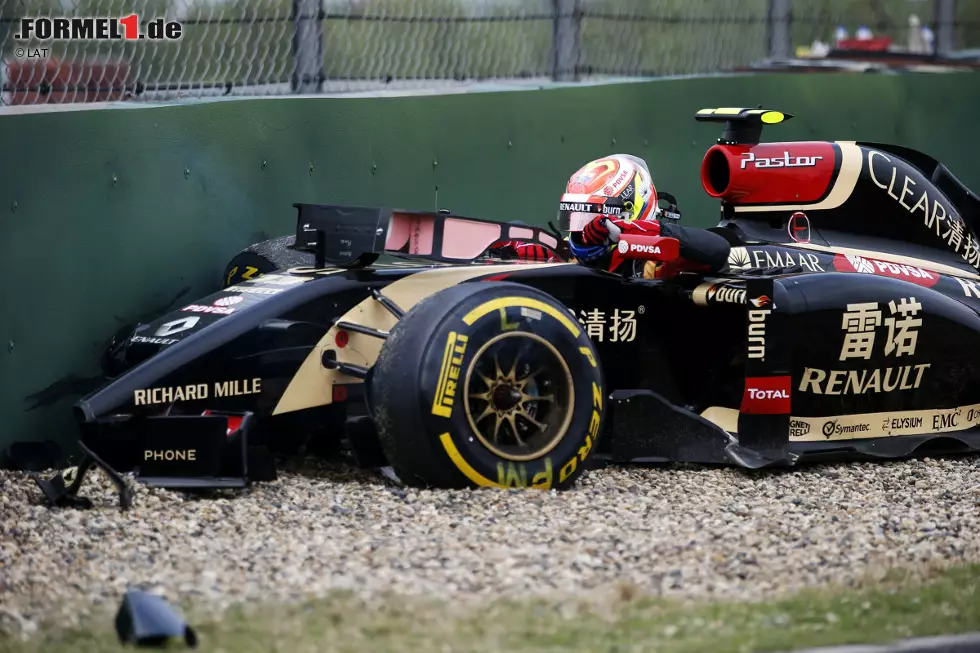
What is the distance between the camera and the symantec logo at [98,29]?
747 cm

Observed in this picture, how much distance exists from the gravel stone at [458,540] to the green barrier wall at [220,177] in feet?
2.84

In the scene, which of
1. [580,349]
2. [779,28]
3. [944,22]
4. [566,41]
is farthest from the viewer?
[944,22]

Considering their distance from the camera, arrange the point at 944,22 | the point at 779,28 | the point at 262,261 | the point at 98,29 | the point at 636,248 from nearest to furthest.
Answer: the point at 636,248 < the point at 262,261 < the point at 98,29 < the point at 779,28 < the point at 944,22

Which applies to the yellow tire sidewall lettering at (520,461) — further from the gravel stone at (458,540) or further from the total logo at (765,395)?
the total logo at (765,395)

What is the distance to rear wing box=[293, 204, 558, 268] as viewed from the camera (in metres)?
6.56

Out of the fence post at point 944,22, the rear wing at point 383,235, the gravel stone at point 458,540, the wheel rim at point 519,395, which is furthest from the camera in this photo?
the fence post at point 944,22

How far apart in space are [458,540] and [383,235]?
5.87ft

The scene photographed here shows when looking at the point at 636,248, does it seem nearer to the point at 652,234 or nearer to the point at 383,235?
the point at 652,234

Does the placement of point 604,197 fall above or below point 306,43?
below

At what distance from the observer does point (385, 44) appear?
30.0 feet

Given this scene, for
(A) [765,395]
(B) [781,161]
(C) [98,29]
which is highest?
(C) [98,29]

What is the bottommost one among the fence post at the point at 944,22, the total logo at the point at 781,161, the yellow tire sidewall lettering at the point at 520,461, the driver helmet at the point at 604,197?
the yellow tire sidewall lettering at the point at 520,461

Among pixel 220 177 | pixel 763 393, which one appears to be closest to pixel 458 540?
pixel 763 393

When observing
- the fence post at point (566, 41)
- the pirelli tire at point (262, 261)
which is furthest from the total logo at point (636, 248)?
the fence post at point (566, 41)
